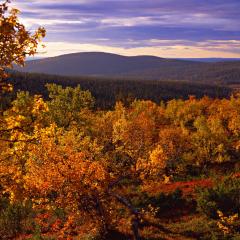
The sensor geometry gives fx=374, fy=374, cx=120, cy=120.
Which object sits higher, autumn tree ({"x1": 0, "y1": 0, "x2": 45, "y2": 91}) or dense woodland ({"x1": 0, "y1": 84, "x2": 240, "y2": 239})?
autumn tree ({"x1": 0, "y1": 0, "x2": 45, "y2": 91})

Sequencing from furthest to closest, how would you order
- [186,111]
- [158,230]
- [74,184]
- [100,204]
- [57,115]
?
1. [186,111]
2. [57,115]
3. [158,230]
4. [100,204]
5. [74,184]

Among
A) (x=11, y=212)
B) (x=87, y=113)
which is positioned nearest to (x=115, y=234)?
(x=11, y=212)

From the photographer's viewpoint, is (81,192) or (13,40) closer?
(13,40)

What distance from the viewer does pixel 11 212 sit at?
2667 cm

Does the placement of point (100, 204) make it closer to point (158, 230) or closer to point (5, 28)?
point (158, 230)

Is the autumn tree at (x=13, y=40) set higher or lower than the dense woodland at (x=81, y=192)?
higher

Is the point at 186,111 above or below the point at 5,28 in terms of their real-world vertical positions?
below

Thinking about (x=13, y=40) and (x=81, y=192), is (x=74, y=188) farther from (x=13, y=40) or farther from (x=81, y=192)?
(x=13, y=40)

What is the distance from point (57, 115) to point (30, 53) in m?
30.3

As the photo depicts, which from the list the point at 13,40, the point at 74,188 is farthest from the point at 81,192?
the point at 13,40

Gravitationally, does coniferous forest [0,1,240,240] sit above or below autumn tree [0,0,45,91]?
below

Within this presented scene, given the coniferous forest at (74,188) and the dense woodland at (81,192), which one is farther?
the dense woodland at (81,192)

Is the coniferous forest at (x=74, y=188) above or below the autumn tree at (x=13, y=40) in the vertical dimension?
below

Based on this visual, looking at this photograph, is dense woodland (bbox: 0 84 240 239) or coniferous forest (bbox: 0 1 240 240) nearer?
coniferous forest (bbox: 0 1 240 240)
